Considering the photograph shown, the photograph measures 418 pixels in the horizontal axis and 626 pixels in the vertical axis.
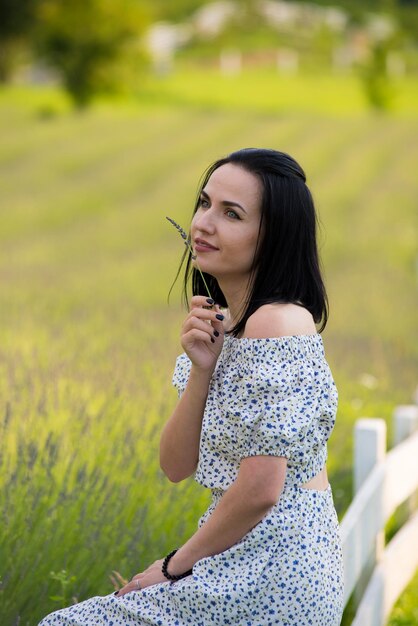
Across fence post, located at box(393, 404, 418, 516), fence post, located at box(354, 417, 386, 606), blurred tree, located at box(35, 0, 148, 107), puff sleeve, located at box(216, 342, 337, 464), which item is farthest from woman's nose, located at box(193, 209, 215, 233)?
blurred tree, located at box(35, 0, 148, 107)

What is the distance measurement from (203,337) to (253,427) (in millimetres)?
224

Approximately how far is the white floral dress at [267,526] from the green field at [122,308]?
1.78ft

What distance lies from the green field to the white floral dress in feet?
1.78

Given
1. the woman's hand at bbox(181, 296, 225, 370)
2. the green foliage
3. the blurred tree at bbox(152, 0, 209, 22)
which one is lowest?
the blurred tree at bbox(152, 0, 209, 22)

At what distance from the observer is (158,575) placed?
2406 mm

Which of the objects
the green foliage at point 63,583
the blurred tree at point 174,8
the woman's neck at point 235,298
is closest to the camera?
the woman's neck at point 235,298

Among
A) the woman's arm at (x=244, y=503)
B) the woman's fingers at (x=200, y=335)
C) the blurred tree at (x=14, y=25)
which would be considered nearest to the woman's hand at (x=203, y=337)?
the woman's fingers at (x=200, y=335)

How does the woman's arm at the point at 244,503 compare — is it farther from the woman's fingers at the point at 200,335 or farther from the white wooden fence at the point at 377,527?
the white wooden fence at the point at 377,527

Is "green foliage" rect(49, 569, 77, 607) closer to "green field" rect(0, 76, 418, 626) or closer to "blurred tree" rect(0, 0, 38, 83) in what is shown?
"green field" rect(0, 76, 418, 626)

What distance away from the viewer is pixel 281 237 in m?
2.41

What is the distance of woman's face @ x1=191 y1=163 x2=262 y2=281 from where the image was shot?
240cm

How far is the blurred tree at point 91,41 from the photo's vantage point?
3819cm

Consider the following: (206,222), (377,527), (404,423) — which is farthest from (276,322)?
(404,423)

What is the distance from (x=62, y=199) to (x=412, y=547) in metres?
13.1
